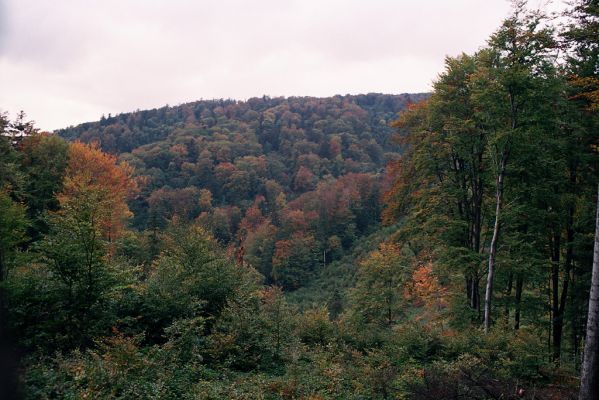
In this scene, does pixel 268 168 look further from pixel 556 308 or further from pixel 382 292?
pixel 556 308

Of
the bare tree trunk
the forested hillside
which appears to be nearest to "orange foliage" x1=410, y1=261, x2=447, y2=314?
the bare tree trunk

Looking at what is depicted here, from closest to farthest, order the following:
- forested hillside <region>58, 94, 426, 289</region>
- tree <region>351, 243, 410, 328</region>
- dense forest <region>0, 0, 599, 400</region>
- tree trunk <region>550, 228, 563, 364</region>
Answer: dense forest <region>0, 0, 599, 400</region>, tree trunk <region>550, 228, 563, 364</region>, tree <region>351, 243, 410, 328</region>, forested hillside <region>58, 94, 426, 289</region>

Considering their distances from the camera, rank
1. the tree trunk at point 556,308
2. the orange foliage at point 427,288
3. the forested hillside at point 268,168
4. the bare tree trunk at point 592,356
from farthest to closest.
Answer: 1. the forested hillside at point 268,168
2. the orange foliage at point 427,288
3. the tree trunk at point 556,308
4. the bare tree trunk at point 592,356

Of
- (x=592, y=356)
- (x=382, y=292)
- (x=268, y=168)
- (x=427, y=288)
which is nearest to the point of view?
(x=592, y=356)

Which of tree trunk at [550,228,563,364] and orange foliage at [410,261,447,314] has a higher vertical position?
tree trunk at [550,228,563,364]

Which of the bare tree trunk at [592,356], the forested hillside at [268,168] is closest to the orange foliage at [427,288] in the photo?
the bare tree trunk at [592,356]

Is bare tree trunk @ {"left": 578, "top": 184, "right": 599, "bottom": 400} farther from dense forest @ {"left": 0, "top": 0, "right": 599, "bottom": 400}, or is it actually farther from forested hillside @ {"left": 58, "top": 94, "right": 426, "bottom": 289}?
forested hillside @ {"left": 58, "top": 94, "right": 426, "bottom": 289}

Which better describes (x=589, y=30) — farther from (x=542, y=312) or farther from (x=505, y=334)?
(x=542, y=312)

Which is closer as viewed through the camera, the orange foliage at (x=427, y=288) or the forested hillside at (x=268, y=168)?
the orange foliage at (x=427, y=288)

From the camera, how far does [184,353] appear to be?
32.2 feet

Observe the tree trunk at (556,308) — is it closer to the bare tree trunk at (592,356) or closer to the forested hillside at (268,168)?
the bare tree trunk at (592,356)

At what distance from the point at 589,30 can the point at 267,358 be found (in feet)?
38.7

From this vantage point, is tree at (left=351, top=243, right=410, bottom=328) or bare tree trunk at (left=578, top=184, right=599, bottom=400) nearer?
bare tree trunk at (left=578, top=184, right=599, bottom=400)

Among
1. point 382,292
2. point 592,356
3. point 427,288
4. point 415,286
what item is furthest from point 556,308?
point 415,286
